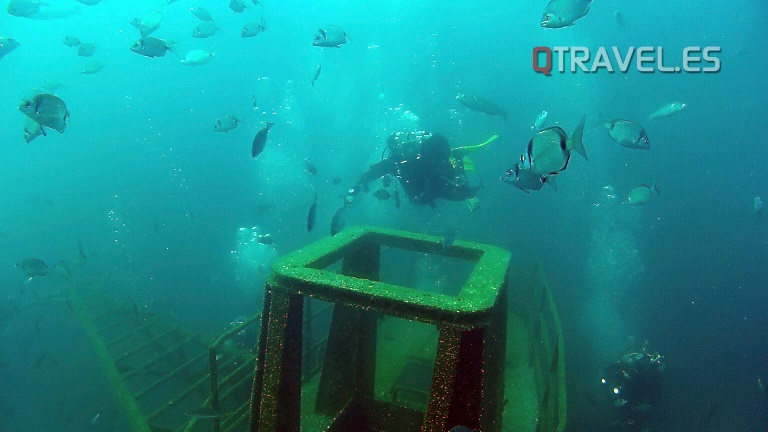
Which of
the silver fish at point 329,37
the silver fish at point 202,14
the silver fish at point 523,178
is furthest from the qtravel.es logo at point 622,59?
the silver fish at point 202,14

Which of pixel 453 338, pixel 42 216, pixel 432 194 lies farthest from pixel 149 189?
pixel 453 338

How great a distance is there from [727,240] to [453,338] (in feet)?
107

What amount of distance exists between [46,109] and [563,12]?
5.53 m

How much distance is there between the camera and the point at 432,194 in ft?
21.2

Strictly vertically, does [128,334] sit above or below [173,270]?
above

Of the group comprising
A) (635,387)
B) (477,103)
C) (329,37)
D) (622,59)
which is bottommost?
(635,387)

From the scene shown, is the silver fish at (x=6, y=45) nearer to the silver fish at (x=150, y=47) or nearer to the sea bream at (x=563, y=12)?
the silver fish at (x=150, y=47)

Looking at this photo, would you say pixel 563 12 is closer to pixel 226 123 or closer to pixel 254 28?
pixel 226 123

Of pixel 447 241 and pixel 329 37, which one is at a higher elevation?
pixel 329 37

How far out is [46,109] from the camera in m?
4.11

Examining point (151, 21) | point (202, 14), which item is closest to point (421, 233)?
point (151, 21)

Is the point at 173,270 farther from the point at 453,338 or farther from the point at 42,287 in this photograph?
the point at 453,338

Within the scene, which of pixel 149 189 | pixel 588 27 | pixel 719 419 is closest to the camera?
pixel 719 419

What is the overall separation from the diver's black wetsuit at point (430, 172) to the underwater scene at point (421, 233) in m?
0.04
